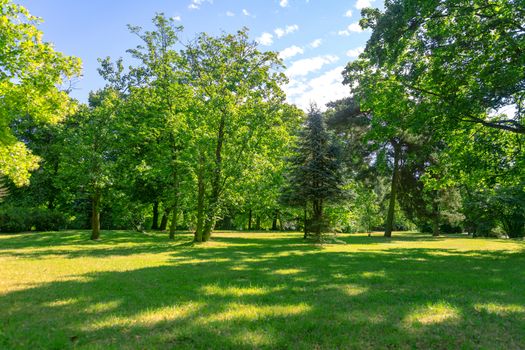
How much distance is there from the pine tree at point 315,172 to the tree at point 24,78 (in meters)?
13.5

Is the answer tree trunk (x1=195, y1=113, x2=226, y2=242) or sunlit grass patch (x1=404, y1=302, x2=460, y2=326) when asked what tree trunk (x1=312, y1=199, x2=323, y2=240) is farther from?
sunlit grass patch (x1=404, y1=302, x2=460, y2=326)

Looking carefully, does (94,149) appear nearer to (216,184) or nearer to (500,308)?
(216,184)

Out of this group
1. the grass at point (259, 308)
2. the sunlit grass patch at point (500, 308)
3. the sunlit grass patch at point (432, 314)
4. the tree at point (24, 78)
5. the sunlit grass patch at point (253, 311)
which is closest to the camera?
the grass at point (259, 308)

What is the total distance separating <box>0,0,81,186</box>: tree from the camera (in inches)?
495

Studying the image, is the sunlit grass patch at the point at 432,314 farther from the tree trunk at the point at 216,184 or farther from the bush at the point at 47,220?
the bush at the point at 47,220

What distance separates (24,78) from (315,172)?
1559cm

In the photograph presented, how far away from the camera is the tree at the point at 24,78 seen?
12570 mm

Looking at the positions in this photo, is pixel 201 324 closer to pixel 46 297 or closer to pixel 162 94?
pixel 46 297

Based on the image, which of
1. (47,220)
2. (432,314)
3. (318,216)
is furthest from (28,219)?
(432,314)

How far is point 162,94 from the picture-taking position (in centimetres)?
2300

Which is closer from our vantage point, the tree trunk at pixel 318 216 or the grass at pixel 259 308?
the grass at pixel 259 308

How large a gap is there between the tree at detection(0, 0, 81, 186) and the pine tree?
13.5 metres

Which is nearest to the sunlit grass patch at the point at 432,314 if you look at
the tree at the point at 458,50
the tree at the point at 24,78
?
the tree at the point at 458,50

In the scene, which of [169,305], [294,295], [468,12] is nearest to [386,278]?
[294,295]
